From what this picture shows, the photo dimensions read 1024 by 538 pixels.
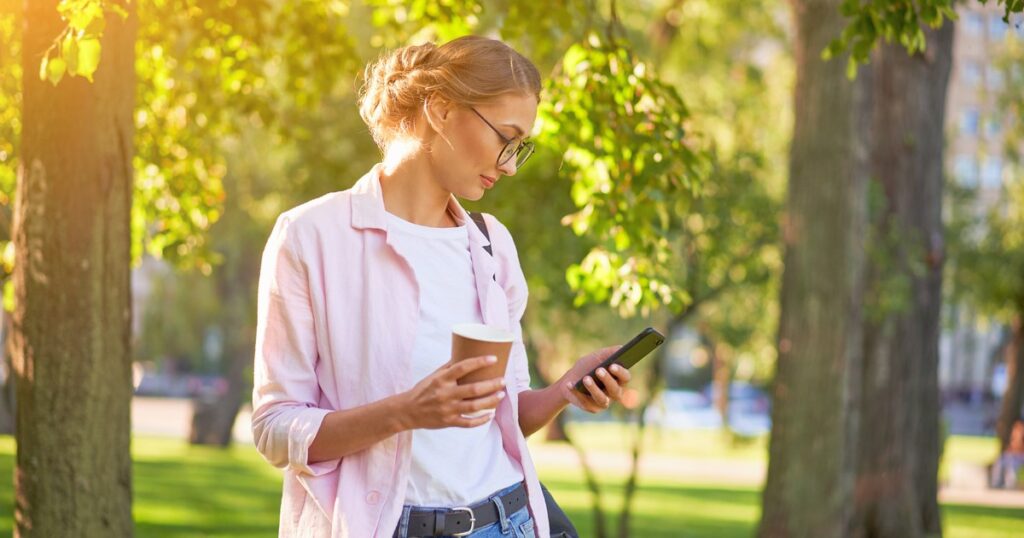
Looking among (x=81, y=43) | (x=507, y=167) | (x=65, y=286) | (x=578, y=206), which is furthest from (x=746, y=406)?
(x=507, y=167)

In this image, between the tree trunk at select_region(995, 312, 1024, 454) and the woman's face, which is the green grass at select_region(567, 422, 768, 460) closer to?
the tree trunk at select_region(995, 312, 1024, 454)

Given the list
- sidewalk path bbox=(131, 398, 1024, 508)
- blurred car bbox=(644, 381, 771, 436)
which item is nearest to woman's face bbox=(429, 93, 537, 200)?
sidewalk path bbox=(131, 398, 1024, 508)

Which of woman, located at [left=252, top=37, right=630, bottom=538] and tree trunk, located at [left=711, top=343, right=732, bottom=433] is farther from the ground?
woman, located at [left=252, top=37, right=630, bottom=538]

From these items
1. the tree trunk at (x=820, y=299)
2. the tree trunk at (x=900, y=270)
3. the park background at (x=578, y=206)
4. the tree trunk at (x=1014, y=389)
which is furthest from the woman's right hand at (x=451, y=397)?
the tree trunk at (x=1014, y=389)

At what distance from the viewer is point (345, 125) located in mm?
15227

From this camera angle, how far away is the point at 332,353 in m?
2.67

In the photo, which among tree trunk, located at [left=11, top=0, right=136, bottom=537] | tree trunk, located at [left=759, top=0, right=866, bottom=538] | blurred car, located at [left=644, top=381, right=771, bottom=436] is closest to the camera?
tree trunk, located at [left=11, top=0, right=136, bottom=537]

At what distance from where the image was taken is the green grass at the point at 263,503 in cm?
1394

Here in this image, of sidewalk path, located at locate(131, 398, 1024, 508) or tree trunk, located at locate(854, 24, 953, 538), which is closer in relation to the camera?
tree trunk, located at locate(854, 24, 953, 538)

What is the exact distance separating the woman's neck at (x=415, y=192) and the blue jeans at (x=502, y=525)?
580 millimetres

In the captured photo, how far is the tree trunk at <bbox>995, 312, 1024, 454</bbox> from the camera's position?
2666 cm

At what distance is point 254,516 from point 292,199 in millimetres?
3697

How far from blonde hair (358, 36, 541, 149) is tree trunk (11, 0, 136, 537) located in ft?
6.22

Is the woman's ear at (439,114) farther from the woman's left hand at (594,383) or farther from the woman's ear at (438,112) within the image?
the woman's left hand at (594,383)
